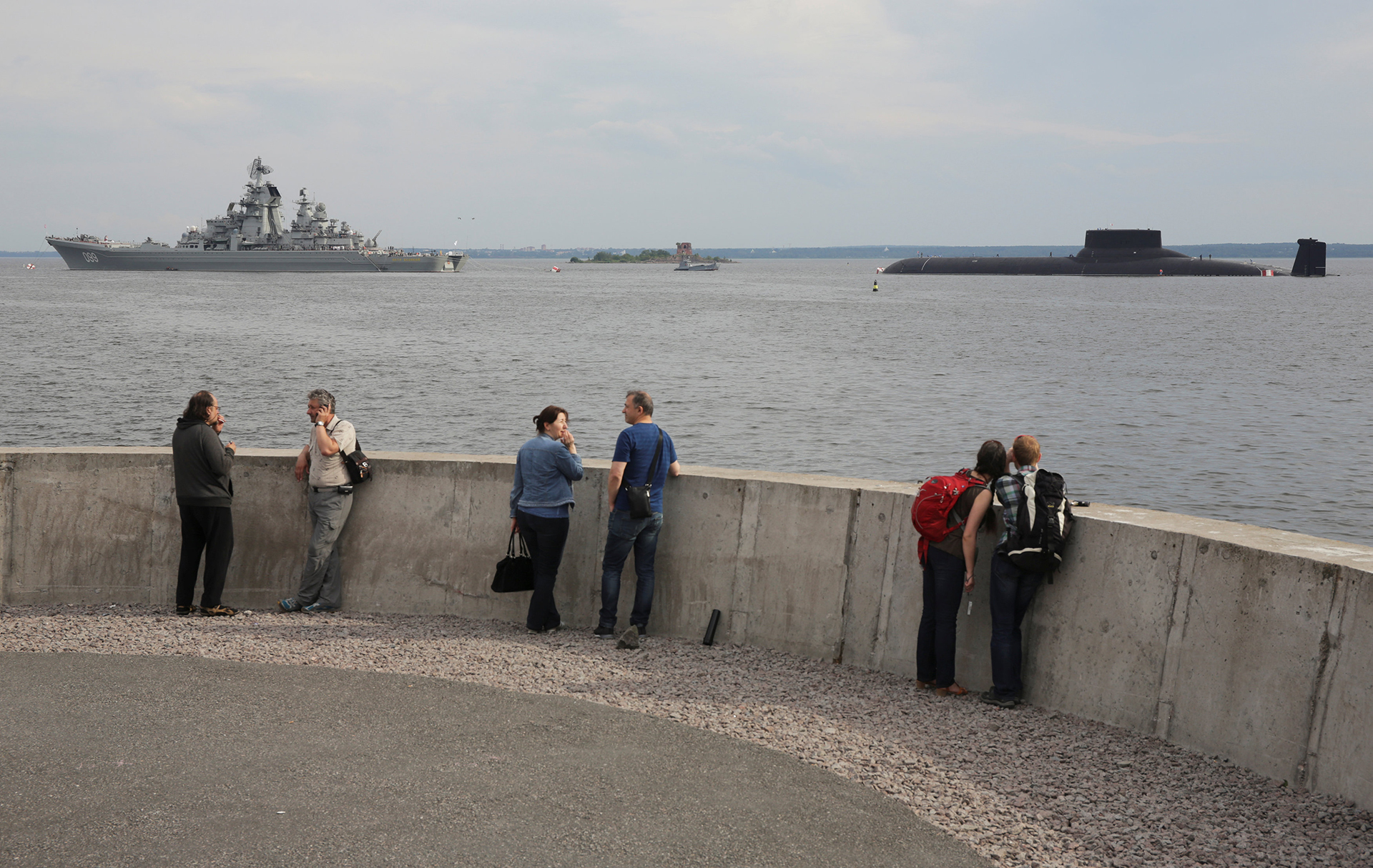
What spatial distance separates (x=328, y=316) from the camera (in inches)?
2982

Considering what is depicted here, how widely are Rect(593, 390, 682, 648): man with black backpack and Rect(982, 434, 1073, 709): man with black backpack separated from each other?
217 centimetres

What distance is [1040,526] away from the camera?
648cm

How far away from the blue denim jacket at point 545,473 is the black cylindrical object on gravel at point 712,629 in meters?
1.25

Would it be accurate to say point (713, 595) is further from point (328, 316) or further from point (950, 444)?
point (328, 316)

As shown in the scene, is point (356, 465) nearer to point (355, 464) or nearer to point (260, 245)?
point (355, 464)

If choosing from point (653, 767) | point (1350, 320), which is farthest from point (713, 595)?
point (1350, 320)

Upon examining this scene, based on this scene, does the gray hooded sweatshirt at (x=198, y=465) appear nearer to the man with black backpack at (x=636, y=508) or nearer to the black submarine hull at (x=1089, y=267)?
the man with black backpack at (x=636, y=508)

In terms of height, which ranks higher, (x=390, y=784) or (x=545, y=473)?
(x=545, y=473)

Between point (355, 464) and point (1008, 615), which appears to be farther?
point (355, 464)

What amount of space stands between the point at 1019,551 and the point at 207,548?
215 inches

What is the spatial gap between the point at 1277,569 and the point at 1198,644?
59 centimetres

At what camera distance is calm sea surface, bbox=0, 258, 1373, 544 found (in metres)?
27.7

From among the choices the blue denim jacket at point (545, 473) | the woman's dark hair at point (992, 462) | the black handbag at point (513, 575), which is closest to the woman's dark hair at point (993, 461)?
the woman's dark hair at point (992, 462)

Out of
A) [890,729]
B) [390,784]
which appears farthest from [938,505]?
[390,784]
